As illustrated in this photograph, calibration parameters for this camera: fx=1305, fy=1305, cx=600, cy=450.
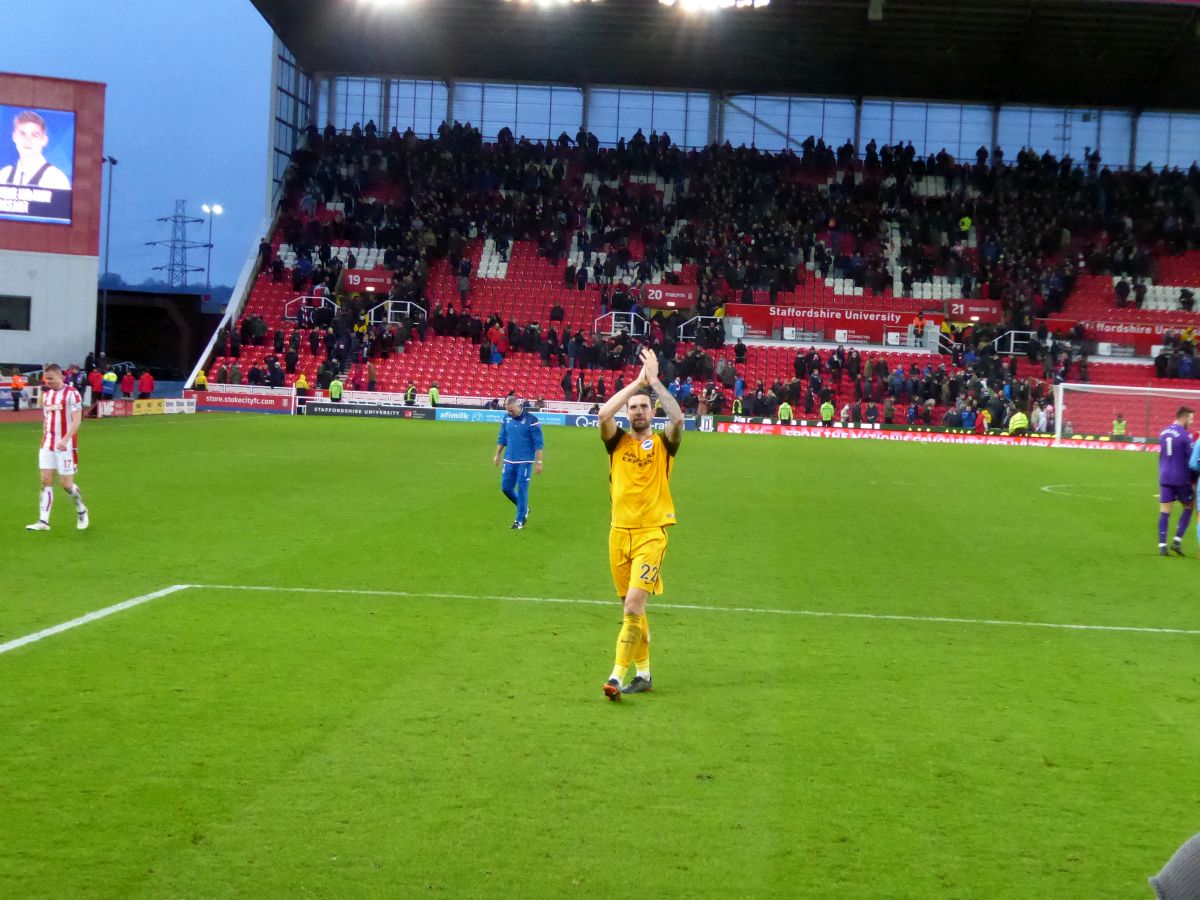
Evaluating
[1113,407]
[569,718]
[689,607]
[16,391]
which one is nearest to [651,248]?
[1113,407]

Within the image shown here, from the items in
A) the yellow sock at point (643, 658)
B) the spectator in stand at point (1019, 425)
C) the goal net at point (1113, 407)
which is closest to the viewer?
the yellow sock at point (643, 658)

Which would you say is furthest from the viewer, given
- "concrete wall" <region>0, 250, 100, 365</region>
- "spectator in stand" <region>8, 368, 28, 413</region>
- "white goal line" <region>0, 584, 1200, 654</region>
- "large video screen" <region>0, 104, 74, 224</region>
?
"concrete wall" <region>0, 250, 100, 365</region>

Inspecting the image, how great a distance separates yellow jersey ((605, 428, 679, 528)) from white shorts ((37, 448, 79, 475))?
9.27 m

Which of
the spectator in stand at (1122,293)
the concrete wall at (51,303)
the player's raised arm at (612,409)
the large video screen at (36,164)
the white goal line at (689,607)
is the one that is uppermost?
the large video screen at (36,164)

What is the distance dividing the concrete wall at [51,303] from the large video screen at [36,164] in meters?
1.67

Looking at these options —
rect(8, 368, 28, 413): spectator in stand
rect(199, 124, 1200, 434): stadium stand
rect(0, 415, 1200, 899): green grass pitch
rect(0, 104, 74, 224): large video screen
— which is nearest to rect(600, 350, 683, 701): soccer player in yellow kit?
rect(0, 415, 1200, 899): green grass pitch

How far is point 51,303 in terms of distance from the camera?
50375 millimetres

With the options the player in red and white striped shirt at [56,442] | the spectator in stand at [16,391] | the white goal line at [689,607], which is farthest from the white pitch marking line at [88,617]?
the spectator in stand at [16,391]

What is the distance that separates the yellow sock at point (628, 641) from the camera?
332 inches

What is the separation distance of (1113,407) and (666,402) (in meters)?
40.8

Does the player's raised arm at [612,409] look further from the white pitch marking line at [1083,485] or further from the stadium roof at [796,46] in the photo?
the stadium roof at [796,46]

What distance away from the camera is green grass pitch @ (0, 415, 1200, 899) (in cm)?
559

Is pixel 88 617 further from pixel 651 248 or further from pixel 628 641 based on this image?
pixel 651 248

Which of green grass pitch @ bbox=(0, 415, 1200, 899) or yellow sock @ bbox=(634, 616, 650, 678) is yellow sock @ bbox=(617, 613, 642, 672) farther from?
green grass pitch @ bbox=(0, 415, 1200, 899)
